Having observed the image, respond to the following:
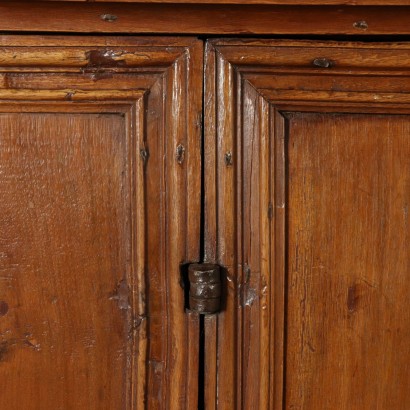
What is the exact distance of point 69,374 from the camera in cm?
69

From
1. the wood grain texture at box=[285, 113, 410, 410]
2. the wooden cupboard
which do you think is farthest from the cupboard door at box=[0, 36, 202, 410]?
the wood grain texture at box=[285, 113, 410, 410]

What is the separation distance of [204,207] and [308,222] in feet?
0.42

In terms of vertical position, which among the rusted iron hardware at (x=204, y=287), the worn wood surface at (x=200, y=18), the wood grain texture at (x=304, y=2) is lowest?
the rusted iron hardware at (x=204, y=287)

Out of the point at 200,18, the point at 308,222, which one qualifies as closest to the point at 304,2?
the point at 200,18

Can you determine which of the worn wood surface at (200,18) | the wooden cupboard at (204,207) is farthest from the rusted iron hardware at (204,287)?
the worn wood surface at (200,18)

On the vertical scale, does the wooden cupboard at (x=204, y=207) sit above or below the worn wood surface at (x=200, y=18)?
below

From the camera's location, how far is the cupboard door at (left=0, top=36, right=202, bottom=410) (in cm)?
65

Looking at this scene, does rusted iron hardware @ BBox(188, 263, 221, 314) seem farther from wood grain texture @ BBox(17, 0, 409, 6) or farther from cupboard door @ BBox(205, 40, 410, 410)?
wood grain texture @ BBox(17, 0, 409, 6)

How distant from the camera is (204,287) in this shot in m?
0.66

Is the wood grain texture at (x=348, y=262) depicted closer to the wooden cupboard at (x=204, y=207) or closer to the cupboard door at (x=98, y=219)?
the wooden cupboard at (x=204, y=207)

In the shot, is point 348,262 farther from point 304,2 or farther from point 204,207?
point 304,2

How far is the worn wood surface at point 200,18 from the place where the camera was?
0.63m

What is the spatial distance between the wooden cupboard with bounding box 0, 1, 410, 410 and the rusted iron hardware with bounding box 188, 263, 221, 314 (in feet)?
0.05

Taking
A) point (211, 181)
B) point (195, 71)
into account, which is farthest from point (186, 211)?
point (195, 71)
